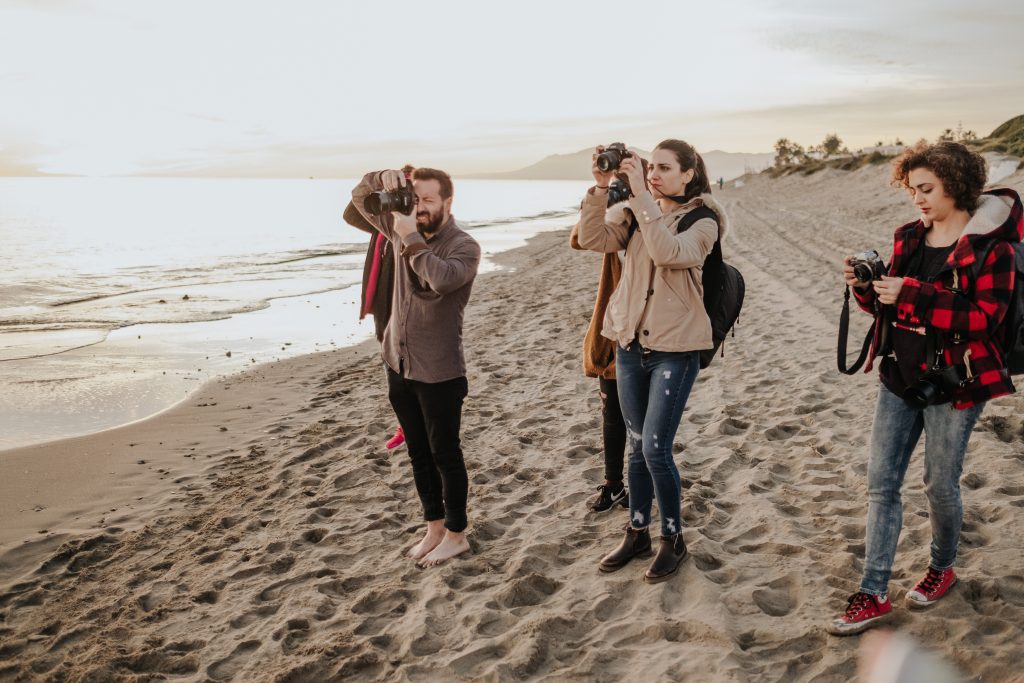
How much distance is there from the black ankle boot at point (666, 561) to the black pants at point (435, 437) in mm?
969

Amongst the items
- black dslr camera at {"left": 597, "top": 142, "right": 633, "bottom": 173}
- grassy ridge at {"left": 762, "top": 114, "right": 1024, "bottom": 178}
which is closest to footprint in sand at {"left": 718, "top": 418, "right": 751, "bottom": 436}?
black dslr camera at {"left": 597, "top": 142, "right": 633, "bottom": 173}

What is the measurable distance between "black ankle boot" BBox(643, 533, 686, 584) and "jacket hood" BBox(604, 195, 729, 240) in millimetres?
1391

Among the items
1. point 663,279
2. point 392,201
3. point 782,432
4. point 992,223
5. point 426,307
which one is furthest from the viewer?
point 782,432

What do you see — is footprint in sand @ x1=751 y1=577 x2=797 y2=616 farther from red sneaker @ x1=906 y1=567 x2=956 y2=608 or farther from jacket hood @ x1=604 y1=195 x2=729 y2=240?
jacket hood @ x1=604 y1=195 x2=729 y2=240

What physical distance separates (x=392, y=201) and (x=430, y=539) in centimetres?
174

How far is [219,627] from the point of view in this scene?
125 inches

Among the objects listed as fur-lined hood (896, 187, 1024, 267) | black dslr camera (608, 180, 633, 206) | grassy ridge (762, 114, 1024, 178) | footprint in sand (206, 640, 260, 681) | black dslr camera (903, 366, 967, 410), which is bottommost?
footprint in sand (206, 640, 260, 681)

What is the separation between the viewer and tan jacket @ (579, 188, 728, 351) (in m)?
2.78

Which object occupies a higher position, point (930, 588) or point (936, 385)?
point (936, 385)

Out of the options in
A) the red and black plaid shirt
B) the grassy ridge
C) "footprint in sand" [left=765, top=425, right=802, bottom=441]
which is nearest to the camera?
the red and black plaid shirt

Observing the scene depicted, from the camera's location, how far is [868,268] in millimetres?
2484

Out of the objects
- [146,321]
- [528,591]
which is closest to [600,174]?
[528,591]

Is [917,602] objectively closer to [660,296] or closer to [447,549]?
[660,296]

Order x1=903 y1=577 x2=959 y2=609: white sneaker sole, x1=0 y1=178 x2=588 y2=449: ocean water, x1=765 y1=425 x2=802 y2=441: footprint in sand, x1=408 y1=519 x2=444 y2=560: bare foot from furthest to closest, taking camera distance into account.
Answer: x1=0 y1=178 x2=588 y2=449: ocean water → x1=765 y1=425 x2=802 y2=441: footprint in sand → x1=408 y1=519 x2=444 y2=560: bare foot → x1=903 y1=577 x2=959 y2=609: white sneaker sole
